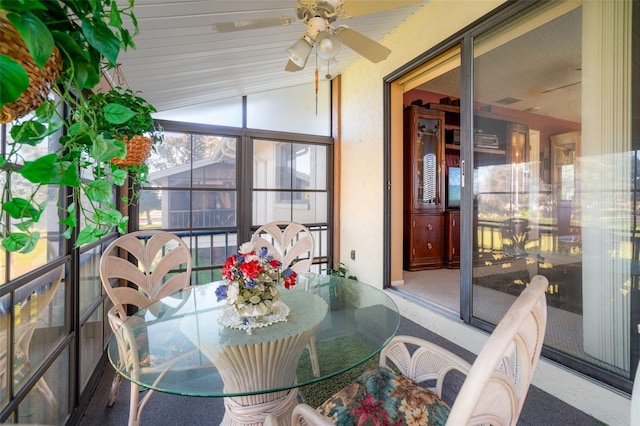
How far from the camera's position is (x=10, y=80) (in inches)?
15.9

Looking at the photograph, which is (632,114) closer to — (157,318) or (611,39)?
(611,39)

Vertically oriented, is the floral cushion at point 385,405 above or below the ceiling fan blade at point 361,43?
below

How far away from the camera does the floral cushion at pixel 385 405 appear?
3.27ft

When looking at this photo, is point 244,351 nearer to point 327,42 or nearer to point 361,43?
point 327,42

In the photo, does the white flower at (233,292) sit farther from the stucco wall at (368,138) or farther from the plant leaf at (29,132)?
the stucco wall at (368,138)

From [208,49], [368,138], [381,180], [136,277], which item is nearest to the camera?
[136,277]

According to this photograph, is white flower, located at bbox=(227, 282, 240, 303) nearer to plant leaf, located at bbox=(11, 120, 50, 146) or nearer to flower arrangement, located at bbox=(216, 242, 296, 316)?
flower arrangement, located at bbox=(216, 242, 296, 316)

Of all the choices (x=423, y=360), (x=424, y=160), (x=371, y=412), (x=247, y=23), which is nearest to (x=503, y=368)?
(x=423, y=360)

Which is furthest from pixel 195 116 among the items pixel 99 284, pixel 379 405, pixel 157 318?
pixel 379 405

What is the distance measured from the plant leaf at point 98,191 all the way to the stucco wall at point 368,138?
2735mm

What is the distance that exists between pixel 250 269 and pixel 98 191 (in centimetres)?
65

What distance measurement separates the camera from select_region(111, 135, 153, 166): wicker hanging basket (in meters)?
1.51

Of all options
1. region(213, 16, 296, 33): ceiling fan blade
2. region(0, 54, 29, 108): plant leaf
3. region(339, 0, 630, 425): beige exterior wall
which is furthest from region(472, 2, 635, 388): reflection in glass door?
region(0, 54, 29, 108): plant leaf

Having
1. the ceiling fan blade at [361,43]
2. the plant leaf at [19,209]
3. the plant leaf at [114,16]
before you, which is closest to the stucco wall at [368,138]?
the ceiling fan blade at [361,43]
